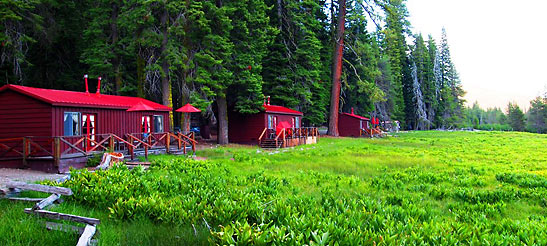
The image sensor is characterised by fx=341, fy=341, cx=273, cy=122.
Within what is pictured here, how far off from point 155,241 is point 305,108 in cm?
2989

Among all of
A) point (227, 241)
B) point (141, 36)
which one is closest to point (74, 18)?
point (141, 36)

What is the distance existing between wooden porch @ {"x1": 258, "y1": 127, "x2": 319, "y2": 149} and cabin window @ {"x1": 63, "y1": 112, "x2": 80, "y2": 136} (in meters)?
11.9

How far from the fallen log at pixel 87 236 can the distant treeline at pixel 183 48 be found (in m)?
15.5

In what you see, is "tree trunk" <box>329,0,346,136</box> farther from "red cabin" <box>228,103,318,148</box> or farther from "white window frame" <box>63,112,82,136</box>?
"white window frame" <box>63,112,82,136</box>

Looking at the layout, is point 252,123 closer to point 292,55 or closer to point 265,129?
point 265,129

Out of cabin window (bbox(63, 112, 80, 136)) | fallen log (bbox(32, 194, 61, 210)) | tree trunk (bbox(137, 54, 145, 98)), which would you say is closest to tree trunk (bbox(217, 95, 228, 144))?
tree trunk (bbox(137, 54, 145, 98))

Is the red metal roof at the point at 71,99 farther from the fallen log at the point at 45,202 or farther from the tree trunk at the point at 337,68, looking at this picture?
the tree trunk at the point at 337,68

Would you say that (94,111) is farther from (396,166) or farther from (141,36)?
(396,166)

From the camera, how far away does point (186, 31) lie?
843 inches

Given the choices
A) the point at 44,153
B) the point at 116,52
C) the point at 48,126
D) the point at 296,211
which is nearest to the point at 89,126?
the point at 48,126

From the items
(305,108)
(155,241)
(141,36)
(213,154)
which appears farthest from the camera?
(305,108)

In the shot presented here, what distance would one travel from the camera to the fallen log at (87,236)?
4.05 m

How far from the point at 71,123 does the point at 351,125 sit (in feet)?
101

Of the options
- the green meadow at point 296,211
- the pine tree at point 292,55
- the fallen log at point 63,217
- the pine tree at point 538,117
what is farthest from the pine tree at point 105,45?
the pine tree at point 538,117
